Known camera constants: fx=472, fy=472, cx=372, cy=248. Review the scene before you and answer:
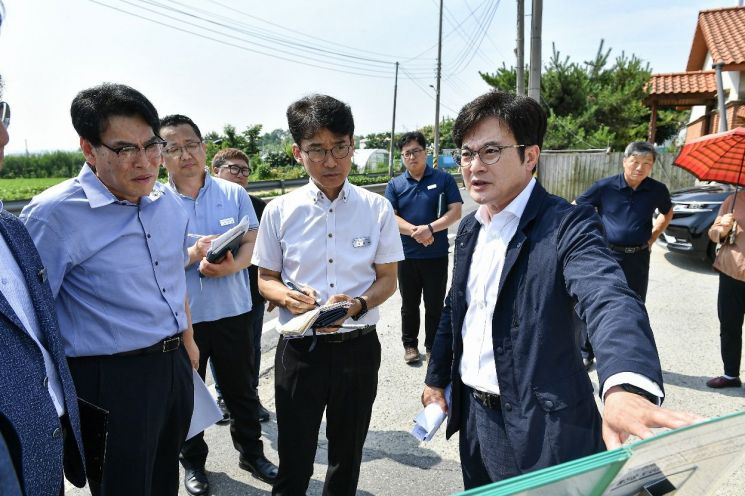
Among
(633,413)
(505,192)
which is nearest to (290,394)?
(505,192)

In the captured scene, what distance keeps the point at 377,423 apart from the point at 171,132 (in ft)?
8.16

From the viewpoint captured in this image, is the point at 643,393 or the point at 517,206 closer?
the point at 643,393

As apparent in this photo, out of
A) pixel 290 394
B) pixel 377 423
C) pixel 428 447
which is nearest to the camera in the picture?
pixel 290 394

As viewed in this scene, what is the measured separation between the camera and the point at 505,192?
177 cm

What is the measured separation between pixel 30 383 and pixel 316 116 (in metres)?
1.46

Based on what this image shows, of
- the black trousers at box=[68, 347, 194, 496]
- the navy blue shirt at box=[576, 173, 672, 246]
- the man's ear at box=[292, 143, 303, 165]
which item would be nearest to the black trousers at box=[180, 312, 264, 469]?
the black trousers at box=[68, 347, 194, 496]

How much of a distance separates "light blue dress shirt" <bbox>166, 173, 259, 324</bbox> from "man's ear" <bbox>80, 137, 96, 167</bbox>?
0.74 m

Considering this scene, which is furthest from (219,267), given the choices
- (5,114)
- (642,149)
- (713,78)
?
(713,78)

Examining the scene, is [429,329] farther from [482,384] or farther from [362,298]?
[482,384]

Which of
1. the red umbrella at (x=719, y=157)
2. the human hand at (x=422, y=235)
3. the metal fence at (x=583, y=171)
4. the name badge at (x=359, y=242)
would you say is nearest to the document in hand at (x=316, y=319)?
the name badge at (x=359, y=242)

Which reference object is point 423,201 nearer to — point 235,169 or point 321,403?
point 235,169

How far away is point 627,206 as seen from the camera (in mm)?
4398

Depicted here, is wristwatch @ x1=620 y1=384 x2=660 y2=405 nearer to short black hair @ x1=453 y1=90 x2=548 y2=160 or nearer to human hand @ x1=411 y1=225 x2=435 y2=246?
short black hair @ x1=453 y1=90 x2=548 y2=160

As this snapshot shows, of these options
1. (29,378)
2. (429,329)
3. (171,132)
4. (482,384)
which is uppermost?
(171,132)
